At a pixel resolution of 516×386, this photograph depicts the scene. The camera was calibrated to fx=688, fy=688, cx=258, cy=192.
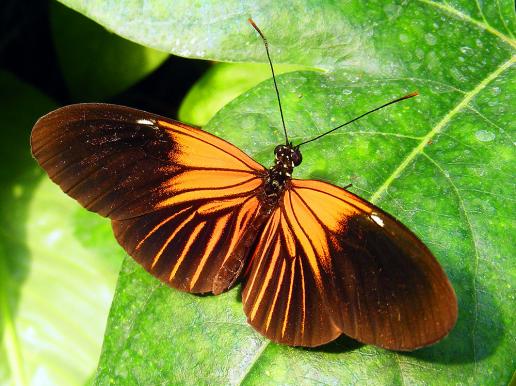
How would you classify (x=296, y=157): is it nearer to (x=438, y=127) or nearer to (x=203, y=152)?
(x=203, y=152)

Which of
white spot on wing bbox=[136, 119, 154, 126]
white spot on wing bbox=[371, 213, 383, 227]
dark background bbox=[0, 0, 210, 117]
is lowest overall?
dark background bbox=[0, 0, 210, 117]

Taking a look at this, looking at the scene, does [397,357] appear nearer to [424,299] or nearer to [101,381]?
[424,299]

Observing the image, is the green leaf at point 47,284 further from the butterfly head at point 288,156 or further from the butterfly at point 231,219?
the butterfly head at point 288,156

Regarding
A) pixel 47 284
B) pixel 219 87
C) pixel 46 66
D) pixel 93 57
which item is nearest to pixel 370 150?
pixel 219 87

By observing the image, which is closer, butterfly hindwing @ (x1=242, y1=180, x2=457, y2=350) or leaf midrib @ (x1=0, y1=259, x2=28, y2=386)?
butterfly hindwing @ (x1=242, y1=180, x2=457, y2=350)

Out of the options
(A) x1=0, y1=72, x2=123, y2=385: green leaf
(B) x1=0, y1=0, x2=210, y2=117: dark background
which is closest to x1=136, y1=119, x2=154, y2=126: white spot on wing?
(A) x1=0, y1=72, x2=123, y2=385: green leaf

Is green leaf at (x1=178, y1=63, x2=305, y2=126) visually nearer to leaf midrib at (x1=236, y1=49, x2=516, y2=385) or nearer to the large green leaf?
the large green leaf
